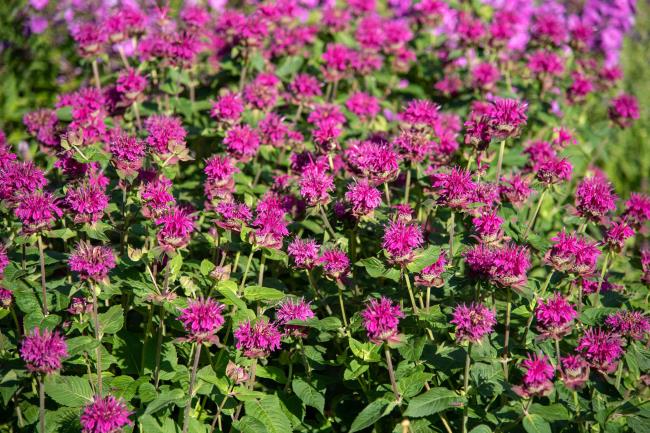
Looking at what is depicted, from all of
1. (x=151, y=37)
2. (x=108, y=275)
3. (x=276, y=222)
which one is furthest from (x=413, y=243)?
(x=151, y=37)

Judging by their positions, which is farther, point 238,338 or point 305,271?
point 305,271

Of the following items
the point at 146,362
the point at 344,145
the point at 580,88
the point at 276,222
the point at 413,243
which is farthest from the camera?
the point at 580,88

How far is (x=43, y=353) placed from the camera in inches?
96.5

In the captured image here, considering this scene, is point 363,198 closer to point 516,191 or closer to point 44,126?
point 516,191

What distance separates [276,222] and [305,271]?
33 cm

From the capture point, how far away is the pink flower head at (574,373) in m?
2.61

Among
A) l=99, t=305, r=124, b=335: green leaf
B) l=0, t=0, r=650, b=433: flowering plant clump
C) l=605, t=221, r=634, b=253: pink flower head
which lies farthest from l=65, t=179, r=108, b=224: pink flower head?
l=605, t=221, r=634, b=253: pink flower head

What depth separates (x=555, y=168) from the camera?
3211 mm

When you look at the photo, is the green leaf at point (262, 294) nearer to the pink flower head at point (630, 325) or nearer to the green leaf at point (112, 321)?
the green leaf at point (112, 321)

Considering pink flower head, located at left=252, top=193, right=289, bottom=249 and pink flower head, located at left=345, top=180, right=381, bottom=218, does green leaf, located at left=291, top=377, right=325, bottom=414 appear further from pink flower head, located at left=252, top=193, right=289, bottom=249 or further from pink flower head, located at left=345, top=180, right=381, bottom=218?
pink flower head, located at left=345, top=180, right=381, bottom=218

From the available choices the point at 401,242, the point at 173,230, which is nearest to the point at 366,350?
the point at 401,242

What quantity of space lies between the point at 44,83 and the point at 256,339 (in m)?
4.93

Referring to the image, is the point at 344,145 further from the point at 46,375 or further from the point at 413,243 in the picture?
the point at 46,375

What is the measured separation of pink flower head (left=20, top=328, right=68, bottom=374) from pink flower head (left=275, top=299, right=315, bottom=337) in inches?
32.7
